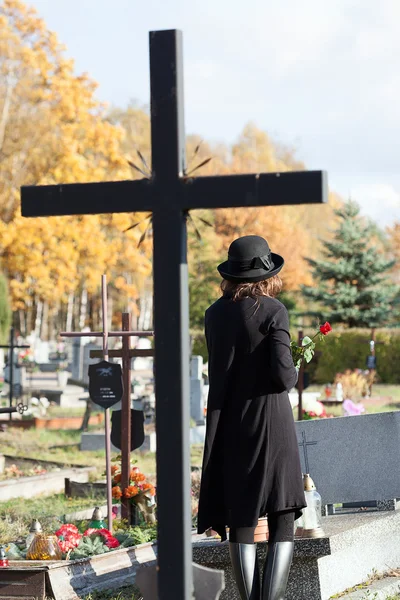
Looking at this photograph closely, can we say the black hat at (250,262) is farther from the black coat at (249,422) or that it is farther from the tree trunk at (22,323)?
the tree trunk at (22,323)

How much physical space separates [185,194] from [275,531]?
5.99 feet

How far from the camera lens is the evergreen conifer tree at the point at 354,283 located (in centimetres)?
3044

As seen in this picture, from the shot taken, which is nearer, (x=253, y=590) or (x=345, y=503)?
(x=253, y=590)

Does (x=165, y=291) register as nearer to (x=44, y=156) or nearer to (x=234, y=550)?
(x=234, y=550)

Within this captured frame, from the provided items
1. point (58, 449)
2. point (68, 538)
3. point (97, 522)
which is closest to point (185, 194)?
point (68, 538)

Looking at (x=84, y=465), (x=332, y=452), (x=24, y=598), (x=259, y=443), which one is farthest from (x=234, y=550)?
(x=84, y=465)

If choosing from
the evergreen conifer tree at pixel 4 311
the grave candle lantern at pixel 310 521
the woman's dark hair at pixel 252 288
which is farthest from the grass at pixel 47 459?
the evergreen conifer tree at pixel 4 311

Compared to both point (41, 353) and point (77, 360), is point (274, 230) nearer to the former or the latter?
point (41, 353)

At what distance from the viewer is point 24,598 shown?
5250 millimetres

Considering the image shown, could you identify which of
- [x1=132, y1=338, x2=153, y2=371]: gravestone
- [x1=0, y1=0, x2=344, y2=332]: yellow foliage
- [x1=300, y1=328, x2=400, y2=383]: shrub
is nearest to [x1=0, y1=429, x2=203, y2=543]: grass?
[x1=132, y1=338, x2=153, y2=371]: gravestone

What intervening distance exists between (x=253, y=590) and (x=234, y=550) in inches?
7.3

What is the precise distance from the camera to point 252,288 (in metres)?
4.45

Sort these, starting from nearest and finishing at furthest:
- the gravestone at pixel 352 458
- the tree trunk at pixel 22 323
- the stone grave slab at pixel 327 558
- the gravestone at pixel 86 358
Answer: the stone grave slab at pixel 327 558 → the gravestone at pixel 352 458 → the gravestone at pixel 86 358 → the tree trunk at pixel 22 323

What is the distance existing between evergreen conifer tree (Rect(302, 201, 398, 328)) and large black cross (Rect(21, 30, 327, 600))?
27284mm
